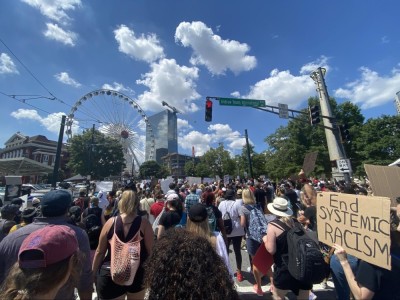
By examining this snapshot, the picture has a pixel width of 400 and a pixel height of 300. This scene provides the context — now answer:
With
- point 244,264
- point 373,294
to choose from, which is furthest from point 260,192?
point 373,294

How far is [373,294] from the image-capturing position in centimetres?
221

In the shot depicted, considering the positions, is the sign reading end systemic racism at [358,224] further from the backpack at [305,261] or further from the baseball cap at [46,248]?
the baseball cap at [46,248]

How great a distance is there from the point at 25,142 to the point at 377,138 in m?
89.8

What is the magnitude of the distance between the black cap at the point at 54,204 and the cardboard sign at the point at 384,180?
671 cm

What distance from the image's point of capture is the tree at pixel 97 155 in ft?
165

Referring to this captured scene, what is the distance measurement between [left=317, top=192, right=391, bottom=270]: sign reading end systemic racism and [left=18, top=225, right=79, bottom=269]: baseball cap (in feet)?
8.56

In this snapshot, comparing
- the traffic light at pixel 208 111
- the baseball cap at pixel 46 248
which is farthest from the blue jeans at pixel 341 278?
the traffic light at pixel 208 111

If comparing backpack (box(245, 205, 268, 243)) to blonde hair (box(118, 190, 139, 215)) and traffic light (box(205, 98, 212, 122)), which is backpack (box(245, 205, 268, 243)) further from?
traffic light (box(205, 98, 212, 122))

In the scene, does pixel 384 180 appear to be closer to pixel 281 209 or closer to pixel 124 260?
pixel 281 209

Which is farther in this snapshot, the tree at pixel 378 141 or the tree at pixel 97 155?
the tree at pixel 97 155

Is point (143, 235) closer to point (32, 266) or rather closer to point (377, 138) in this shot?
point (32, 266)

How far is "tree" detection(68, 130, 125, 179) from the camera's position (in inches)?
1986

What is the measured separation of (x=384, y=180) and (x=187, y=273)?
722 cm

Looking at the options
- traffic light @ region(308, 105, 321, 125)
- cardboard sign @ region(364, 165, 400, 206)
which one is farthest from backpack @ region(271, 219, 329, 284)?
traffic light @ region(308, 105, 321, 125)
